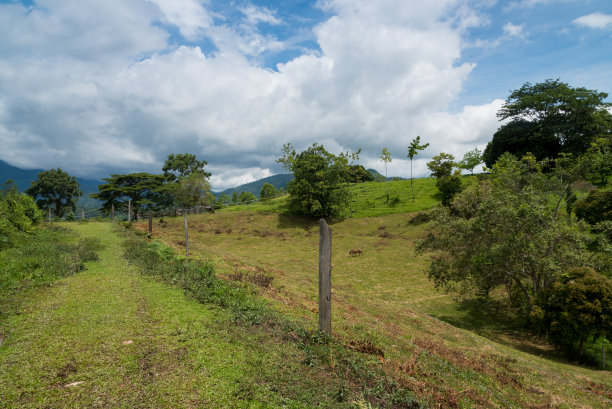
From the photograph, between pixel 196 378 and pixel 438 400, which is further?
pixel 438 400

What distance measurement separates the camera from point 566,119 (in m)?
53.7

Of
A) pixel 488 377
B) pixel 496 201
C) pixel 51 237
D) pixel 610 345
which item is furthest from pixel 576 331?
pixel 51 237

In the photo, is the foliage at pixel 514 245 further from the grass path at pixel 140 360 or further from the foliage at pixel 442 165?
the foliage at pixel 442 165

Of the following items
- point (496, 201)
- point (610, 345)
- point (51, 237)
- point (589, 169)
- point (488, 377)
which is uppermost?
point (589, 169)

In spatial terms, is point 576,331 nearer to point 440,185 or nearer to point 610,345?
point 610,345

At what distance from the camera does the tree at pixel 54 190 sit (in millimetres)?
60188

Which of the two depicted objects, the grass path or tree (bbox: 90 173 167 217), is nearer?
the grass path

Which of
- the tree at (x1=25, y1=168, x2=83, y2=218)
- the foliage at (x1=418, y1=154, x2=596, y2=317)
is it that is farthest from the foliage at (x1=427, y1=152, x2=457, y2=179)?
the tree at (x1=25, y1=168, x2=83, y2=218)

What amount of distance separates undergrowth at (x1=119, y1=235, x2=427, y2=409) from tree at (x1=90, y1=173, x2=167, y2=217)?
52764mm

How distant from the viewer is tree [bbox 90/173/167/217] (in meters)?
57.4

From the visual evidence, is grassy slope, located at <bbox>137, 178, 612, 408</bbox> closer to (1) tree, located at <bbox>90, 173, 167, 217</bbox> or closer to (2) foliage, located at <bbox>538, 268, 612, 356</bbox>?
(2) foliage, located at <bbox>538, 268, 612, 356</bbox>

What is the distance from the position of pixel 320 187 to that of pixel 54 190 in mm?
60357

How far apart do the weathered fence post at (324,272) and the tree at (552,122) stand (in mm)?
64909

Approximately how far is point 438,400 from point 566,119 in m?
70.8
